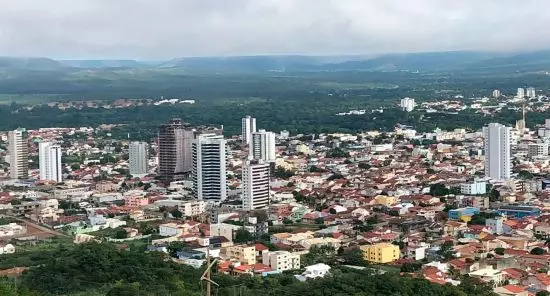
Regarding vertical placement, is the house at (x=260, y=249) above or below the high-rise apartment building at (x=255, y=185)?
below

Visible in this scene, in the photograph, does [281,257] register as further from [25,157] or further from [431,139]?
[431,139]

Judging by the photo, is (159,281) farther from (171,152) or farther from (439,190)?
(171,152)

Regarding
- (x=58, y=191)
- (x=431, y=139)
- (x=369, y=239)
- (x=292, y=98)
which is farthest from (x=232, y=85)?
(x=369, y=239)

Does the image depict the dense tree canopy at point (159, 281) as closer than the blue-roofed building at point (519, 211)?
Yes

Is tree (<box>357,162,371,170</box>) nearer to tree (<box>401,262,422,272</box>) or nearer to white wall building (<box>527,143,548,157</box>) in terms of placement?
white wall building (<box>527,143,548,157</box>)

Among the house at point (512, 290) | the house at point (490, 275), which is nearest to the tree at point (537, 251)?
the house at point (490, 275)

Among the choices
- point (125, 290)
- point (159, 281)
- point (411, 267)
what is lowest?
point (411, 267)

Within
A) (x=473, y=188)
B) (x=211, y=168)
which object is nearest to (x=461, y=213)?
(x=473, y=188)

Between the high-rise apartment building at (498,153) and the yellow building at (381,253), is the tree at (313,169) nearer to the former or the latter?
the high-rise apartment building at (498,153)
